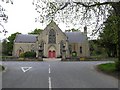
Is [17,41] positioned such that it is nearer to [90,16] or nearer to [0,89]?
[90,16]

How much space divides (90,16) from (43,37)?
202ft

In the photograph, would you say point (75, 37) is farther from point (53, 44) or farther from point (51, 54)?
point (51, 54)

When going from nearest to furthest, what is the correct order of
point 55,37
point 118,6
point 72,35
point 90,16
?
1. point 118,6
2. point 90,16
3. point 55,37
4. point 72,35

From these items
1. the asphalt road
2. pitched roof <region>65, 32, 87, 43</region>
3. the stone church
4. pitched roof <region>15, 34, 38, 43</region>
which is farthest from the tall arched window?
the asphalt road

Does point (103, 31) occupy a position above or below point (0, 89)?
above

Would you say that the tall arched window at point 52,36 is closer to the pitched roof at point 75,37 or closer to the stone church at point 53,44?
the stone church at point 53,44

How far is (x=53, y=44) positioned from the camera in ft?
286

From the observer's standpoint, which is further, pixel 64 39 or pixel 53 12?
pixel 64 39

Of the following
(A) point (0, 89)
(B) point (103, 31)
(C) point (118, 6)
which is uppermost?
(C) point (118, 6)

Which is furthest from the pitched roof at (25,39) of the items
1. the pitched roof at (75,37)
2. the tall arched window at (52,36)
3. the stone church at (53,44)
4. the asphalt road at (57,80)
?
the asphalt road at (57,80)

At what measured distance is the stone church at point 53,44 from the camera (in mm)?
86000

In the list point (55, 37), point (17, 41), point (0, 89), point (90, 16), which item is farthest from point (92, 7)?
point (17, 41)

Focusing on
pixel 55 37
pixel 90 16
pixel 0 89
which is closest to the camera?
pixel 0 89

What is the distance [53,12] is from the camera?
25.5 metres
